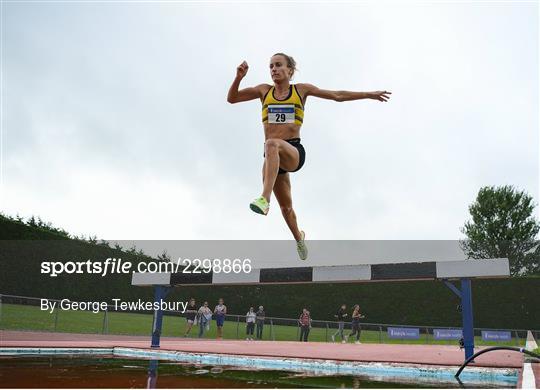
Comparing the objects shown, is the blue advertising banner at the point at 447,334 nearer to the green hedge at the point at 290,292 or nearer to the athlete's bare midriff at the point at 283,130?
the green hedge at the point at 290,292

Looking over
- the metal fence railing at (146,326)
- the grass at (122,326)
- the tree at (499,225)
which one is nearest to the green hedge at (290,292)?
the metal fence railing at (146,326)

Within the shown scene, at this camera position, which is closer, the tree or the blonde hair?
the blonde hair

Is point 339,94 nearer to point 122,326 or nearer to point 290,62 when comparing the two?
point 290,62

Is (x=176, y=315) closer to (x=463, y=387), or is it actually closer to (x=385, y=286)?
(x=385, y=286)

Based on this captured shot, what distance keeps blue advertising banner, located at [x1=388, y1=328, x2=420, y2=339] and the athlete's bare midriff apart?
15770 mm

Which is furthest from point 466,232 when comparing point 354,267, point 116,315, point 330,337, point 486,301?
point 354,267

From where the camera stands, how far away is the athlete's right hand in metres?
3.58

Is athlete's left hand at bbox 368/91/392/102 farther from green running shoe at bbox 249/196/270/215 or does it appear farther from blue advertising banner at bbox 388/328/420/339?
blue advertising banner at bbox 388/328/420/339

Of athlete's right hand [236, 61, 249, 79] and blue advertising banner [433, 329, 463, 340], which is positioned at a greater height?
athlete's right hand [236, 61, 249, 79]

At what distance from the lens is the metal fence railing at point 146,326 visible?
1430 centimetres

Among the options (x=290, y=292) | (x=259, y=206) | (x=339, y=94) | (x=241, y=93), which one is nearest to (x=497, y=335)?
(x=290, y=292)

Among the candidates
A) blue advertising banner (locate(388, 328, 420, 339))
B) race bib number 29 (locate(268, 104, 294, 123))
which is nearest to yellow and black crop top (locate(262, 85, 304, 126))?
race bib number 29 (locate(268, 104, 294, 123))

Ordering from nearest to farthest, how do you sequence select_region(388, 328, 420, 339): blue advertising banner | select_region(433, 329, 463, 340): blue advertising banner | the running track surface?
the running track surface → select_region(433, 329, 463, 340): blue advertising banner → select_region(388, 328, 420, 339): blue advertising banner

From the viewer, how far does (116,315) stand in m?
17.2
